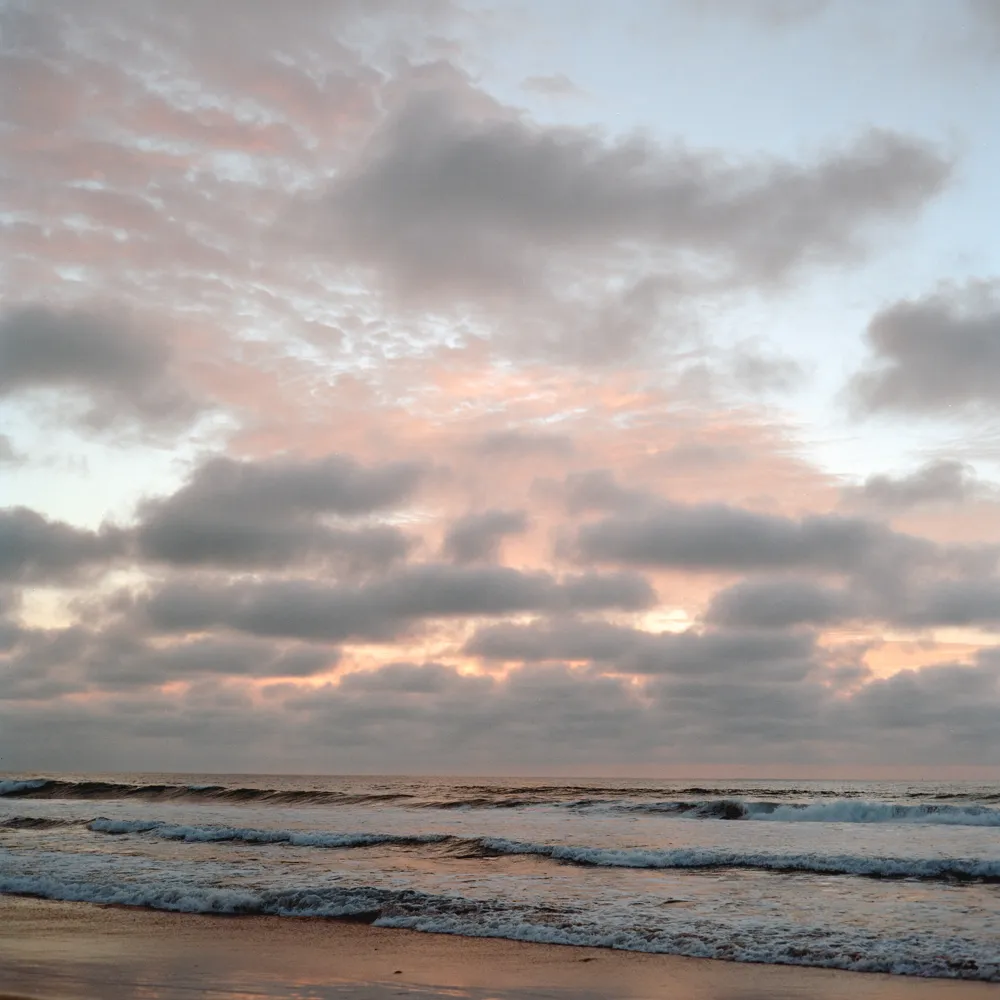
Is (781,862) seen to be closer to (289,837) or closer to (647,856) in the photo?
(647,856)

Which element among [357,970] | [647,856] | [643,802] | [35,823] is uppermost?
[357,970]

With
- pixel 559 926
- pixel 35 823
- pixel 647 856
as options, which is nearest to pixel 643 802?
pixel 647 856

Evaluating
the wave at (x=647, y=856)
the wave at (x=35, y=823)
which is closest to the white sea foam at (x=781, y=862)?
the wave at (x=647, y=856)

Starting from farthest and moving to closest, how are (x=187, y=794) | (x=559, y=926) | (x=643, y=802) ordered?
(x=187, y=794), (x=643, y=802), (x=559, y=926)

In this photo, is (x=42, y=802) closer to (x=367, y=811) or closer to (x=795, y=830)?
(x=367, y=811)

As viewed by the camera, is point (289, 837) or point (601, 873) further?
point (289, 837)

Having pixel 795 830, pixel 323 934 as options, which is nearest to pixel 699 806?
pixel 795 830

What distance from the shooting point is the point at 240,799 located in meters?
55.5

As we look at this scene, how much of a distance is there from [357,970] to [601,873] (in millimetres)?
11140

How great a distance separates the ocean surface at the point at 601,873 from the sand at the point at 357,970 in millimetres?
890

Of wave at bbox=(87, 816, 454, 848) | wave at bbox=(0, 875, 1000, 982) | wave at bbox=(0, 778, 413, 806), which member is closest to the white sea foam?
wave at bbox=(87, 816, 454, 848)

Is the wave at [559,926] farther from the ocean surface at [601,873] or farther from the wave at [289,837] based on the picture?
the wave at [289,837]

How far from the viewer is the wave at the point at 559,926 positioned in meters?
13.3

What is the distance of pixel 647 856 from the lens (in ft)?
81.7
